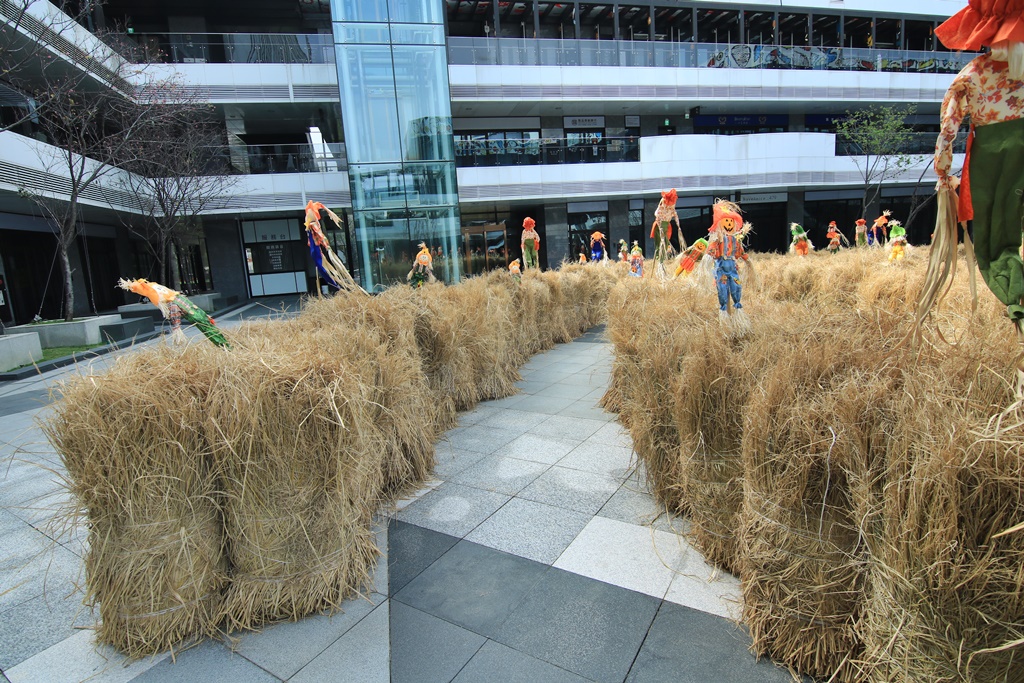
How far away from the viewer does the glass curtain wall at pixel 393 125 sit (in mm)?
15414

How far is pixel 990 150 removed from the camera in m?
1.80

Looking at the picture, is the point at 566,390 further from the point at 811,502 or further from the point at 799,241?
the point at 799,241

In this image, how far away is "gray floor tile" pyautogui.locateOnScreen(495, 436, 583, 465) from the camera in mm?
4359

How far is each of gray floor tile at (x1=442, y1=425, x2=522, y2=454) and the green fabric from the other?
356 cm

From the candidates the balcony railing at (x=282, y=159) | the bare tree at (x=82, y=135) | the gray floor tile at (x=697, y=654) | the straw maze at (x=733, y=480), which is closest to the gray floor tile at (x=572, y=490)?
the straw maze at (x=733, y=480)

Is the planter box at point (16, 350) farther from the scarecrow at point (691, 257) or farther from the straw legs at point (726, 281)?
the straw legs at point (726, 281)

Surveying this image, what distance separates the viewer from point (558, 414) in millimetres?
5504

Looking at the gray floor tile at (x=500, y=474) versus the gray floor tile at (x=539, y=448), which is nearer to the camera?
the gray floor tile at (x=500, y=474)

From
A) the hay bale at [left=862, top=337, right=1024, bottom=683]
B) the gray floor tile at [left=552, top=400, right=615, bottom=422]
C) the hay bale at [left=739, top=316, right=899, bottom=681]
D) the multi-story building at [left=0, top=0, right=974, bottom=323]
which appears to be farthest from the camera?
the multi-story building at [left=0, top=0, right=974, bottom=323]

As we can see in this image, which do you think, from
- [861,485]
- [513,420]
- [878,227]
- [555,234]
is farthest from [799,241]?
[555,234]

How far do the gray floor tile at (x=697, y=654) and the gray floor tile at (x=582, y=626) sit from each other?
0.07 m

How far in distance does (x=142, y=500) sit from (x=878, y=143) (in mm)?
26985

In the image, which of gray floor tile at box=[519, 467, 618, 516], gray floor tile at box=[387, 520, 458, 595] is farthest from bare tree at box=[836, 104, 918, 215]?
gray floor tile at box=[387, 520, 458, 595]

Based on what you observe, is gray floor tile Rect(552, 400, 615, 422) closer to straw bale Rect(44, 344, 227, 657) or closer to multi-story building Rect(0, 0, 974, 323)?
straw bale Rect(44, 344, 227, 657)
